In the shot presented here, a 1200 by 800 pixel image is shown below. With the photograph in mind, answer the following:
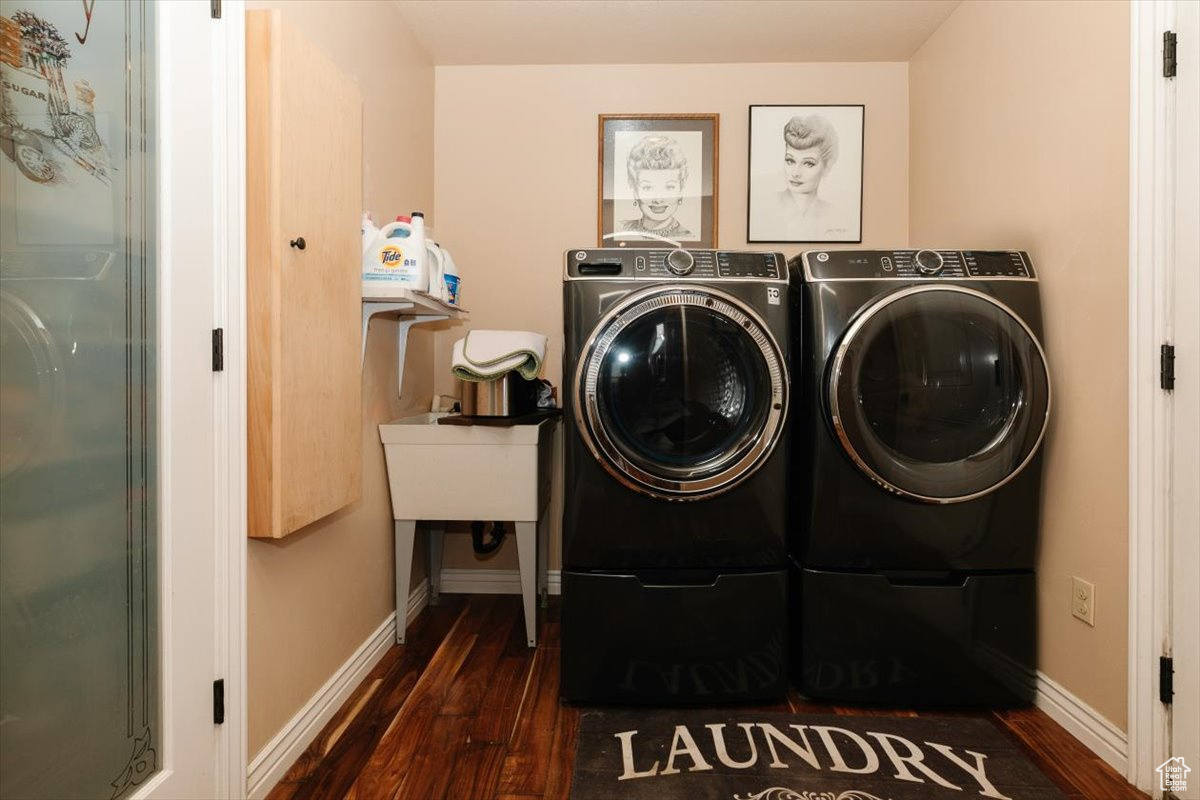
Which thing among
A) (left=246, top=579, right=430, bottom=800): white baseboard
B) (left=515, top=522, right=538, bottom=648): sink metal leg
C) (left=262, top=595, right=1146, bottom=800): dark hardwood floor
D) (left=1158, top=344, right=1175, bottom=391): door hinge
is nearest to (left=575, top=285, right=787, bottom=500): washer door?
(left=515, top=522, right=538, bottom=648): sink metal leg

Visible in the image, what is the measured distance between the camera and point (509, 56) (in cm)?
263

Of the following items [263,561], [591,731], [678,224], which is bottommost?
[591,731]

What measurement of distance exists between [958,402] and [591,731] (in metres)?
1.33

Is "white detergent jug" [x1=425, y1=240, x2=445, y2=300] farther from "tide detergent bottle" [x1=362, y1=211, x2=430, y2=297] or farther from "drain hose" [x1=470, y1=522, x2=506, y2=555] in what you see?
"drain hose" [x1=470, y1=522, x2=506, y2=555]

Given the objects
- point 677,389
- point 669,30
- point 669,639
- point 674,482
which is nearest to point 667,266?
point 677,389

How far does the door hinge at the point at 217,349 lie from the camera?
1.22m

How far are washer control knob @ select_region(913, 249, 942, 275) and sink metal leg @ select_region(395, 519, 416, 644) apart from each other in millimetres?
1807

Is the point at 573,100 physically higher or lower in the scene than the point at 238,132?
higher

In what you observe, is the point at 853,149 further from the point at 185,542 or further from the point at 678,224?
the point at 185,542

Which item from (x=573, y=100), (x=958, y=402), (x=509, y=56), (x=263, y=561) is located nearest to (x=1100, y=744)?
(x=958, y=402)

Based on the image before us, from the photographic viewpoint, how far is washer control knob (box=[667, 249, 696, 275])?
1.73 meters

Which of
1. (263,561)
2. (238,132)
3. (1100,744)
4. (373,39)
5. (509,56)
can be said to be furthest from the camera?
(509,56)

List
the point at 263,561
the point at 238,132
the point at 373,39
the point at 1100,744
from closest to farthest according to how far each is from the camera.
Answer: the point at 238,132 < the point at 263,561 < the point at 1100,744 < the point at 373,39

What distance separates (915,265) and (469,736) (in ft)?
5.80
